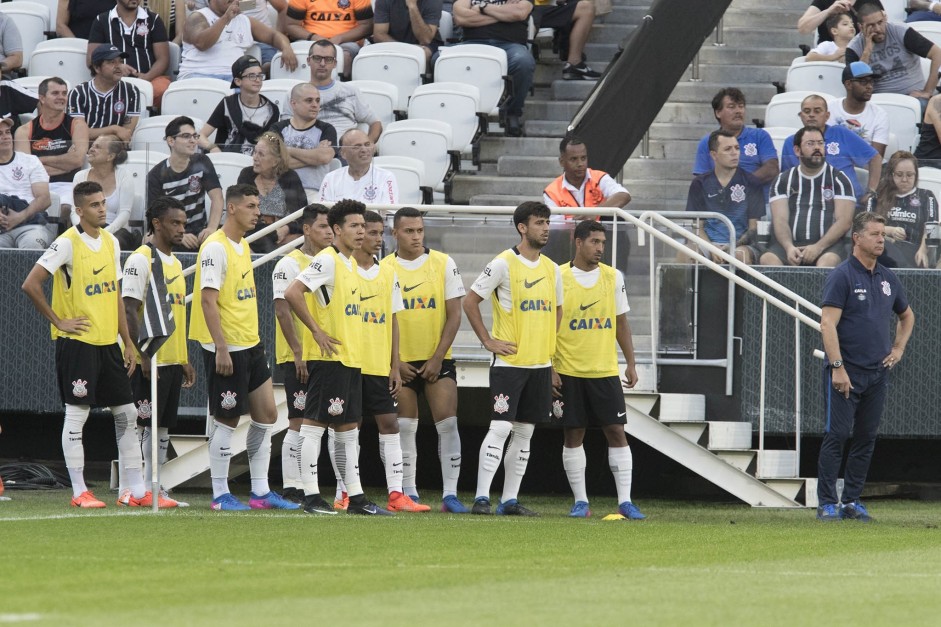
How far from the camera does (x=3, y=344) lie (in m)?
13.2

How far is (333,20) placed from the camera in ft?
55.9

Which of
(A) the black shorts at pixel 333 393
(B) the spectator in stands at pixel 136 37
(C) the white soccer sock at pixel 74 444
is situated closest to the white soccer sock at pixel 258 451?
(A) the black shorts at pixel 333 393

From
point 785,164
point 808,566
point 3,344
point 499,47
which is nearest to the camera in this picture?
point 808,566

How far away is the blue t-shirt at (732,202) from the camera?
476 inches

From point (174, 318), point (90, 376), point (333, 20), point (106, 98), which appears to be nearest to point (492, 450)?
point (174, 318)

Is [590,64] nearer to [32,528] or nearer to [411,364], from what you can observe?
[411,364]

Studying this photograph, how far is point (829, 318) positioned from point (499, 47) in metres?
6.51

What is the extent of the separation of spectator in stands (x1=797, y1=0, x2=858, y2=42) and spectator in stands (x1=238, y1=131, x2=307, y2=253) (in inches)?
258

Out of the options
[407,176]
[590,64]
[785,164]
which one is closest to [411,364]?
[407,176]

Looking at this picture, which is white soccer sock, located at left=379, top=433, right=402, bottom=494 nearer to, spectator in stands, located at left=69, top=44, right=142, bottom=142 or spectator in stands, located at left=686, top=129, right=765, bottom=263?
spectator in stands, located at left=686, top=129, right=765, bottom=263

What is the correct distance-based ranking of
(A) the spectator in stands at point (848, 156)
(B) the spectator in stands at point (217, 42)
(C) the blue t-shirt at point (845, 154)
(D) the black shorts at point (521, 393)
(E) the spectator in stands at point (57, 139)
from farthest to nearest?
(B) the spectator in stands at point (217, 42) → (E) the spectator in stands at point (57, 139) → (C) the blue t-shirt at point (845, 154) → (A) the spectator in stands at point (848, 156) → (D) the black shorts at point (521, 393)

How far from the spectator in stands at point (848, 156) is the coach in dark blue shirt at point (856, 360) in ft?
4.59

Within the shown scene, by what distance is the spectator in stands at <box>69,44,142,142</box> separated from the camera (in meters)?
15.0

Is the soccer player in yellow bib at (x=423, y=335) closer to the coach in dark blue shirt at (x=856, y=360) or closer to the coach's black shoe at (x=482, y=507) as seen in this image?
the coach's black shoe at (x=482, y=507)
